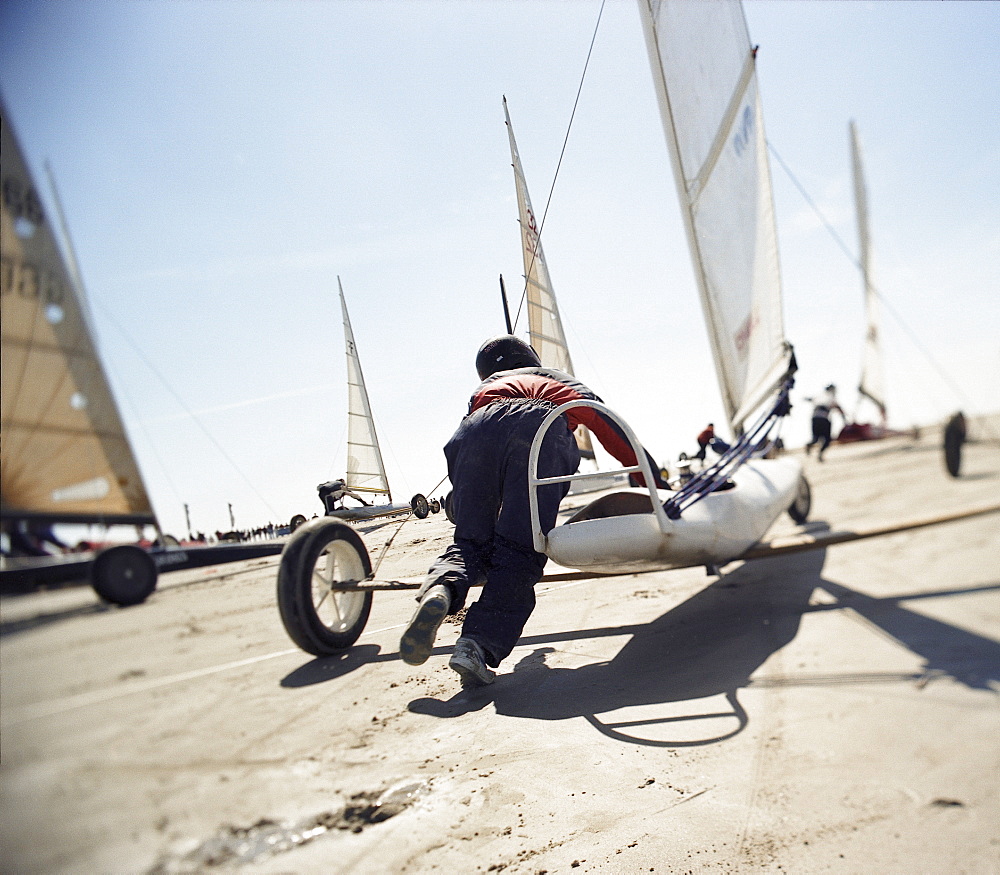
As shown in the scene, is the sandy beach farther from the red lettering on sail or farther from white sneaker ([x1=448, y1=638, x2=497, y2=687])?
the red lettering on sail

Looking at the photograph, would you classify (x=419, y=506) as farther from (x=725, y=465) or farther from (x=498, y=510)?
(x=725, y=465)

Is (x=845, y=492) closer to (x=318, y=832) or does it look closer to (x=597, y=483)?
(x=597, y=483)

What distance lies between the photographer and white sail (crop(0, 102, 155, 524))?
47cm

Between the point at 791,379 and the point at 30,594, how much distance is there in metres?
1.43

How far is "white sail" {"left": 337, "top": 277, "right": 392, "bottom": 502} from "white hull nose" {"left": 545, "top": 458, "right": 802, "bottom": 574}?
330 millimetres

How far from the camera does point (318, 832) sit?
1.90 feet

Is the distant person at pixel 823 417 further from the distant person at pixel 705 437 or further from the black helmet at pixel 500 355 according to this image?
the black helmet at pixel 500 355

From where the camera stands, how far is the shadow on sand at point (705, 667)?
0.68 meters

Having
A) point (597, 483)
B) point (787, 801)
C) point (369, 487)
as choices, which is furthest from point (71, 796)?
point (597, 483)

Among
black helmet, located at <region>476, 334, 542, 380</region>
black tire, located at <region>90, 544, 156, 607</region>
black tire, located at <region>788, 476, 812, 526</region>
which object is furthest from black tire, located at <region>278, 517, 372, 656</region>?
black tire, located at <region>788, 476, 812, 526</region>

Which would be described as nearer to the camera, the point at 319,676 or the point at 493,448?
the point at 319,676

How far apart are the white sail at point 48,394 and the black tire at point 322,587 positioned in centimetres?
26

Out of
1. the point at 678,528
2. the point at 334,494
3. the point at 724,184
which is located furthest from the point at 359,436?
the point at 724,184

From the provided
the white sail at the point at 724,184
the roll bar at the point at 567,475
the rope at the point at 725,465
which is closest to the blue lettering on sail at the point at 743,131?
the white sail at the point at 724,184
